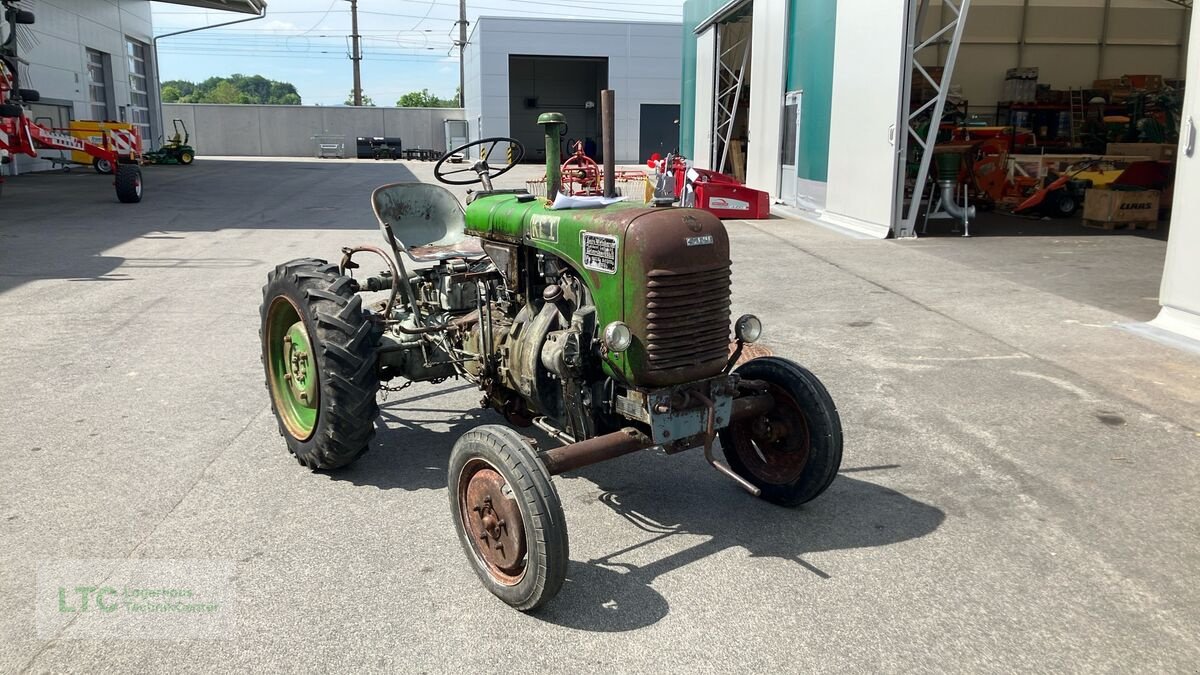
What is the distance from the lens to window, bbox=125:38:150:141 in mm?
32531

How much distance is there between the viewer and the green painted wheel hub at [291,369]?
4.23m

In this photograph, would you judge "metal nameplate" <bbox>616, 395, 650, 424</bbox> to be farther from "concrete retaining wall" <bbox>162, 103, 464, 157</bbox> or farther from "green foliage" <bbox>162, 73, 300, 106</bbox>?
"green foliage" <bbox>162, 73, 300, 106</bbox>

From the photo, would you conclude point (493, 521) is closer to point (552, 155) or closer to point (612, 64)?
point (552, 155)

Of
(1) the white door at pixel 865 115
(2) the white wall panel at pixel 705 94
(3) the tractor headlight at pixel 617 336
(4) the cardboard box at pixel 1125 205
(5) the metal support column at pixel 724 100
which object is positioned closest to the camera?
(3) the tractor headlight at pixel 617 336

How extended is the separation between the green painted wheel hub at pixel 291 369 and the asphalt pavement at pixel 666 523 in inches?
8.5

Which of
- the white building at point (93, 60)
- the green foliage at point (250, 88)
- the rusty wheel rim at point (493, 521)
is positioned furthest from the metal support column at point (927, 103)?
the green foliage at point (250, 88)

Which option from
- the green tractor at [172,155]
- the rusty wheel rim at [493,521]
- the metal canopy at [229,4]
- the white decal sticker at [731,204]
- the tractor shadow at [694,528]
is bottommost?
the tractor shadow at [694,528]

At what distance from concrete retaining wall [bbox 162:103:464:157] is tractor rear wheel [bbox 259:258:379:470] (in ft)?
143

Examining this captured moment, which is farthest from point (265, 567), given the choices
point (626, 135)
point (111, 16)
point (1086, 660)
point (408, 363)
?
point (626, 135)

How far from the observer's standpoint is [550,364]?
11.1 ft

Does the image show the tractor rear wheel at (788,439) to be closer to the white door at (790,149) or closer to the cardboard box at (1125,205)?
the cardboard box at (1125,205)

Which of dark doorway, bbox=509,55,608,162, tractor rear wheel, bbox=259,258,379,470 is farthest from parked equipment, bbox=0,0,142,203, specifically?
dark doorway, bbox=509,55,608,162

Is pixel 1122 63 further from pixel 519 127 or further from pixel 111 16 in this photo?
pixel 519 127

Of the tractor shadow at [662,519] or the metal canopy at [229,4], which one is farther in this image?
the metal canopy at [229,4]
